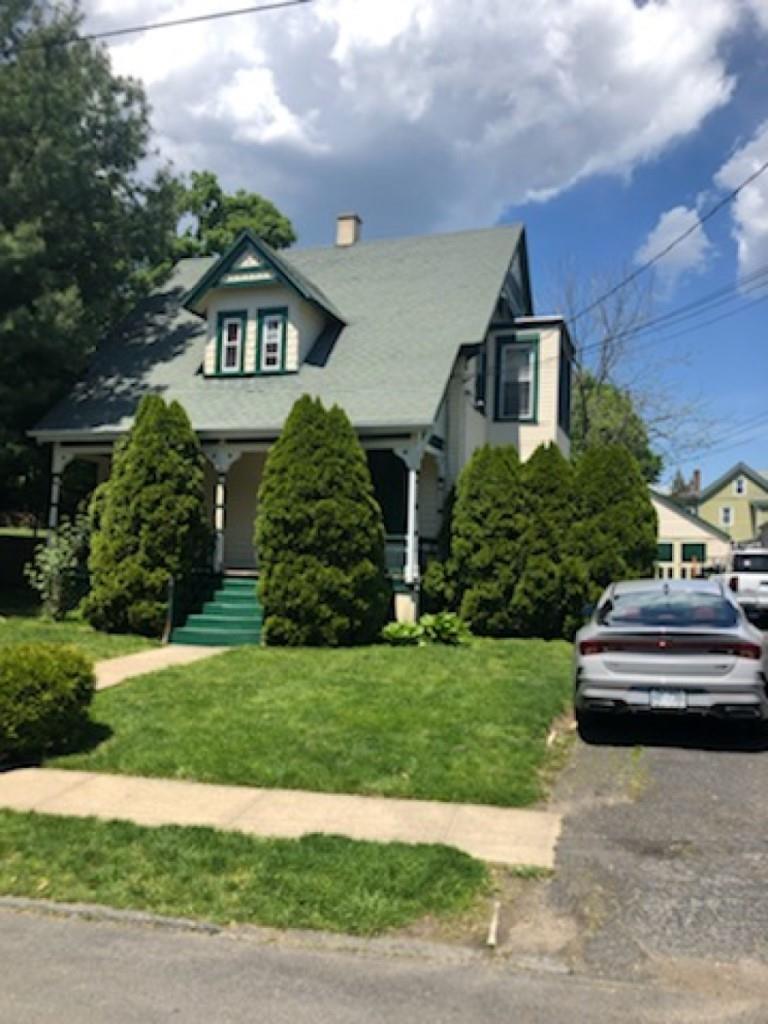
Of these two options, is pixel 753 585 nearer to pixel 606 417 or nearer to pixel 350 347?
pixel 350 347

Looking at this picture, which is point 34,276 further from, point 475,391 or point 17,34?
point 475,391

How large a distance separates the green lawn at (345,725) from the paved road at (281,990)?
2.41 m

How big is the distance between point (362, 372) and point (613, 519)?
5530 millimetres

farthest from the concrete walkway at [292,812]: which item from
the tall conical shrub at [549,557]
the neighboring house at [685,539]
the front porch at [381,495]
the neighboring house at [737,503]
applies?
the neighboring house at [737,503]

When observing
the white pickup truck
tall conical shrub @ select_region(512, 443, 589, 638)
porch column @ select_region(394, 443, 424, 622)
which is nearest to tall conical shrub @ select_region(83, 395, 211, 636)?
porch column @ select_region(394, 443, 424, 622)

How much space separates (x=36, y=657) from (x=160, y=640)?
246 inches

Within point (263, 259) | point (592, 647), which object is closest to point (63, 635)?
point (263, 259)

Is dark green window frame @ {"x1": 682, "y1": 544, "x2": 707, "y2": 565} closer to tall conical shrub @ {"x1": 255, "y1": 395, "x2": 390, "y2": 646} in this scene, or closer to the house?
the house

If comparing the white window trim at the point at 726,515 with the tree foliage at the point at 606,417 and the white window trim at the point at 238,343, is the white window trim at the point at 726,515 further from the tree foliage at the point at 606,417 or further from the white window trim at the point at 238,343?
the white window trim at the point at 238,343

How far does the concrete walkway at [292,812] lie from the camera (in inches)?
211

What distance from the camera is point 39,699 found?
23.5ft

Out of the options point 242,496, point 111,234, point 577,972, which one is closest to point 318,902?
point 577,972

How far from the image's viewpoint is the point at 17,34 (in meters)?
17.5

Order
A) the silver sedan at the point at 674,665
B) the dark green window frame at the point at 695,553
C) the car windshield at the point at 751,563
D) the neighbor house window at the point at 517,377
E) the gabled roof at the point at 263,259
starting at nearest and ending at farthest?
1. the silver sedan at the point at 674,665
2. the gabled roof at the point at 263,259
3. the neighbor house window at the point at 517,377
4. the car windshield at the point at 751,563
5. the dark green window frame at the point at 695,553
